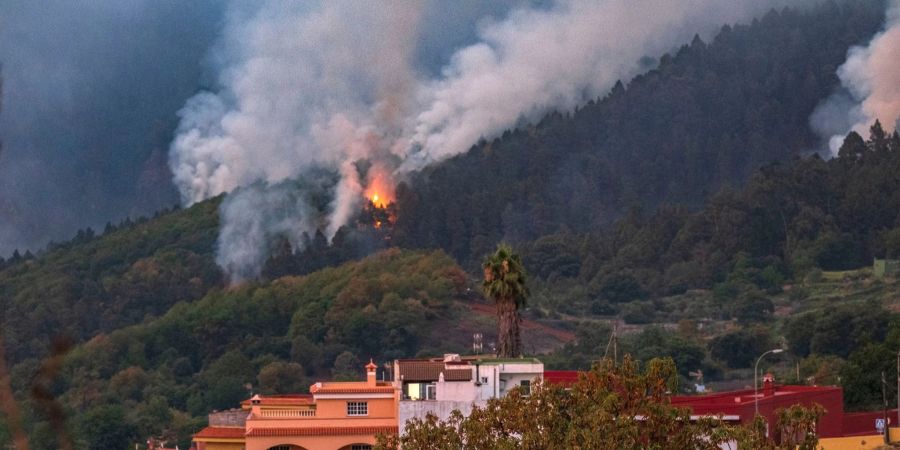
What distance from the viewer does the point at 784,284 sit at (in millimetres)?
144125

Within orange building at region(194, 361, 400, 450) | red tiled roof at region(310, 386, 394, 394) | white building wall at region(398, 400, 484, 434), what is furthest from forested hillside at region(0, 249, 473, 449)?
white building wall at region(398, 400, 484, 434)

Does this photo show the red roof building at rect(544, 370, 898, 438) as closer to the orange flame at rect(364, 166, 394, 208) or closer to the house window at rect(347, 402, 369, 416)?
the house window at rect(347, 402, 369, 416)

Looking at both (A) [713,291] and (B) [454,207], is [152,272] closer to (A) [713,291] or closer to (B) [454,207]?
(B) [454,207]

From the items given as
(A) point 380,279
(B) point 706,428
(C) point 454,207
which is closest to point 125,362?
(A) point 380,279

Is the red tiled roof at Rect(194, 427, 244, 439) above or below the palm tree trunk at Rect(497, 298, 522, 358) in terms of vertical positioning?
below

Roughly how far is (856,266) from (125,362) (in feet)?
176

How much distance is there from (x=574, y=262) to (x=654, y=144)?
103 ft

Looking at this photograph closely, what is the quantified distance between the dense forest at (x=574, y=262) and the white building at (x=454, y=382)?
32.9m

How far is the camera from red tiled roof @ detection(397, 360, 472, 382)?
170ft

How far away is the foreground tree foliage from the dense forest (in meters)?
49.3

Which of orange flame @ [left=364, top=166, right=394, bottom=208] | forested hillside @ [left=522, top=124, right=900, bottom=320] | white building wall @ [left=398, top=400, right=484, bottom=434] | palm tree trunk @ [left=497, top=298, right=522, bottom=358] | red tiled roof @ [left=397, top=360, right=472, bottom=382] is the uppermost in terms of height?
orange flame @ [left=364, top=166, right=394, bottom=208]

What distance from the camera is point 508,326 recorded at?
216 feet

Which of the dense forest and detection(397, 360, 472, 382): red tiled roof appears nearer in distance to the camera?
detection(397, 360, 472, 382): red tiled roof

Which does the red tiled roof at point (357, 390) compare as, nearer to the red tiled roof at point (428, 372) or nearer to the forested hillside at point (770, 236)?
the red tiled roof at point (428, 372)
